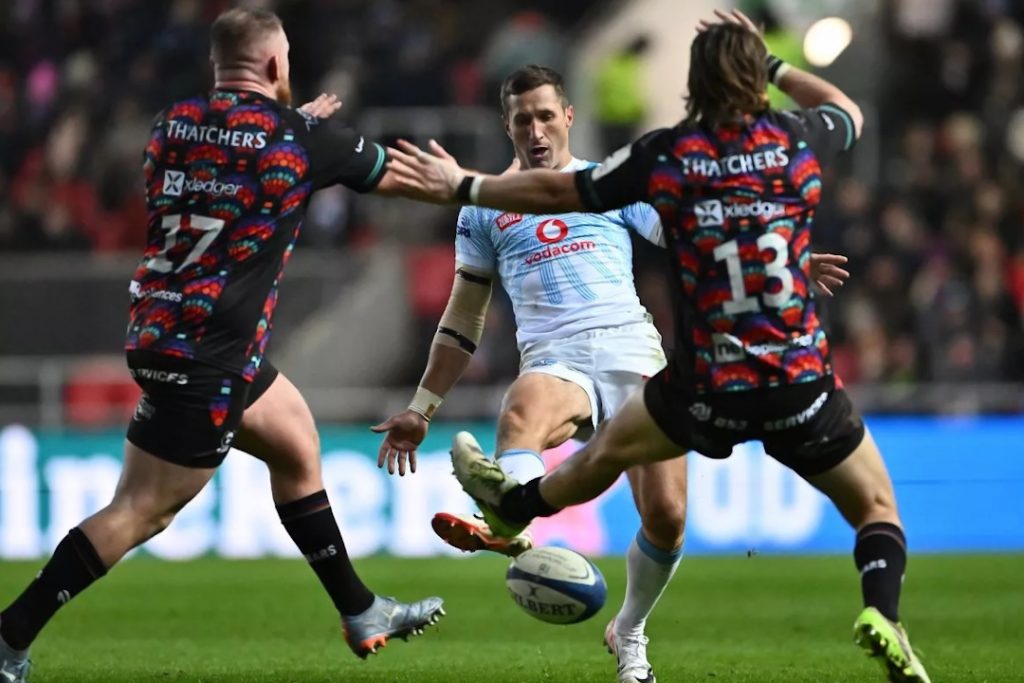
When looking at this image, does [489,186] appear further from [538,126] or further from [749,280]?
[538,126]

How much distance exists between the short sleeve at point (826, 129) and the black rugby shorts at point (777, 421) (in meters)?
0.84

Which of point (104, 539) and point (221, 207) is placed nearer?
point (221, 207)

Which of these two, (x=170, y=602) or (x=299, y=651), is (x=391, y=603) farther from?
(x=170, y=602)

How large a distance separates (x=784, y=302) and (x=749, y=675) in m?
2.54

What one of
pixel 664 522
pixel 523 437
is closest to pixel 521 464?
pixel 523 437

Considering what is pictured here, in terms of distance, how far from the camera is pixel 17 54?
22484 mm

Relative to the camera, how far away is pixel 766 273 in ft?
21.1

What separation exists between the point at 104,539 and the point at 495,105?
44.7ft

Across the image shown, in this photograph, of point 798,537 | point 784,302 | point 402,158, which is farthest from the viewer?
point 798,537

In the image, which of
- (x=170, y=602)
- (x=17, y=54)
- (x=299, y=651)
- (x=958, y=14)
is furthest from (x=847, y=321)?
(x=17, y=54)

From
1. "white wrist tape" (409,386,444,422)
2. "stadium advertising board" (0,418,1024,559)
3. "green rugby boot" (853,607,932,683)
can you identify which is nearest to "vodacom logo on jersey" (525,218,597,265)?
"white wrist tape" (409,386,444,422)

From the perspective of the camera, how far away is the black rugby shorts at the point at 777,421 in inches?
254

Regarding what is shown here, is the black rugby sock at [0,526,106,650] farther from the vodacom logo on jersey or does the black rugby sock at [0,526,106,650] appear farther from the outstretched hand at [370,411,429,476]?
the vodacom logo on jersey

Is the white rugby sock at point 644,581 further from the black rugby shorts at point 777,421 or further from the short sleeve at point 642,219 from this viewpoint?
the black rugby shorts at point 777,421
